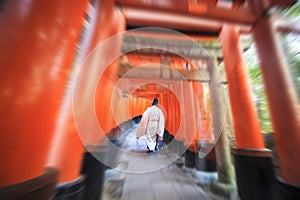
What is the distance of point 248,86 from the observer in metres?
0.91

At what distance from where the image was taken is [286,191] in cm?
54

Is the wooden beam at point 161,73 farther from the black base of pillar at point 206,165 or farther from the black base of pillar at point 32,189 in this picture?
the black base of pillar at point 32,189

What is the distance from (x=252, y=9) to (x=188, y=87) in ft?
4.03

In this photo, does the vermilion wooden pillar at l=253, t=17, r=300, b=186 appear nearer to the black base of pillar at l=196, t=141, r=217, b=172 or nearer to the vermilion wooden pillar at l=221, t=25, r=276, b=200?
the vermilion wooden pillar at l=221, t=25, r=276, b=200

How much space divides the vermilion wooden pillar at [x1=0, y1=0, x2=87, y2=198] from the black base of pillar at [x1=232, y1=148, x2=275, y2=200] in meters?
1.05

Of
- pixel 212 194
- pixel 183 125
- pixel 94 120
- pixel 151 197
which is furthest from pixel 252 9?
pixel 183 125

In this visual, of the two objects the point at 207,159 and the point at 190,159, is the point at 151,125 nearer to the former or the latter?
the point at 190,159

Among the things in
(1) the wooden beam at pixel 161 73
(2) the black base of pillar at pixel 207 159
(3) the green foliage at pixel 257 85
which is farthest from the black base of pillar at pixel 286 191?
(1) the wooden beam at pixel 161 73

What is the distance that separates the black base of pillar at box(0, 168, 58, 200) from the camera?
19cm

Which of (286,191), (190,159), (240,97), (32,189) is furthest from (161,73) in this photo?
(32,189)

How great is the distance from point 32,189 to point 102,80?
67 centimetres

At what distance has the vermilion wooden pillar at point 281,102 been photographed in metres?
0.59

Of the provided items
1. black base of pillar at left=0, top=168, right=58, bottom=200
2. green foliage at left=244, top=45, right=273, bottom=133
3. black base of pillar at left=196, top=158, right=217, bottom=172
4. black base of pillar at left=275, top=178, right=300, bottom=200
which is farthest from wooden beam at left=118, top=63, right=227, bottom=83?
black base of pillar at left=0, top=168, right=58, bottom=200

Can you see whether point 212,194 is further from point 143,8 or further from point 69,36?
point 143,8
